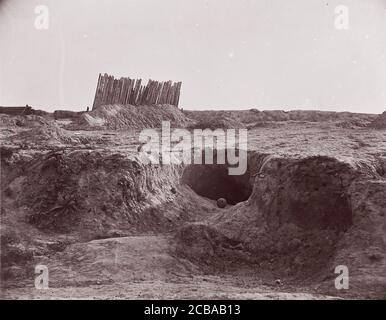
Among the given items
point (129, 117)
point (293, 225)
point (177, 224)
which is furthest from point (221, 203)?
point (129, 117)

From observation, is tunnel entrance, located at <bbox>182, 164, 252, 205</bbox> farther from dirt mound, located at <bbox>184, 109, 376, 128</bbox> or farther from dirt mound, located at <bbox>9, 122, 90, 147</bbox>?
dirt mound, located at <bbox>184, 109, 376, 128</bbox>

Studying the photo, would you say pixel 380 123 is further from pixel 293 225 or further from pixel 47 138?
pixel 47 138

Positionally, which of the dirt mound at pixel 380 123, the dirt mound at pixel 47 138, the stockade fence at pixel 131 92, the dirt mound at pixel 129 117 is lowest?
the dirt mound at pixel 47 138

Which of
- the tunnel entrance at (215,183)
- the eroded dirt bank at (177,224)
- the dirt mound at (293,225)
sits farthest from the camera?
the tunnel entrance at (215,183)

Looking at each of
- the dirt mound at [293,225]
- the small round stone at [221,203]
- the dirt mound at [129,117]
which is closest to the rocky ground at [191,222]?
the dirt mound at [293,225]

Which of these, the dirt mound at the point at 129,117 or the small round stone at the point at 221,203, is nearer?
the small round stone at the point at 221,203

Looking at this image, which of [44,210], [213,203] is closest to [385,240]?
[213,203]

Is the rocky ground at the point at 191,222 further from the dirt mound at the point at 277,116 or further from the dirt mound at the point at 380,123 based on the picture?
the dirt mound at the point at 277,116

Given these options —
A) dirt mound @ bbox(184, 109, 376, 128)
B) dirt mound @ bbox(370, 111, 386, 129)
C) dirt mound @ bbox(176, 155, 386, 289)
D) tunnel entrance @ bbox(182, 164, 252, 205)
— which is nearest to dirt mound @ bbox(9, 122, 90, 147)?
tunnel entrance @ bbox(182, 164, 252, 205)
